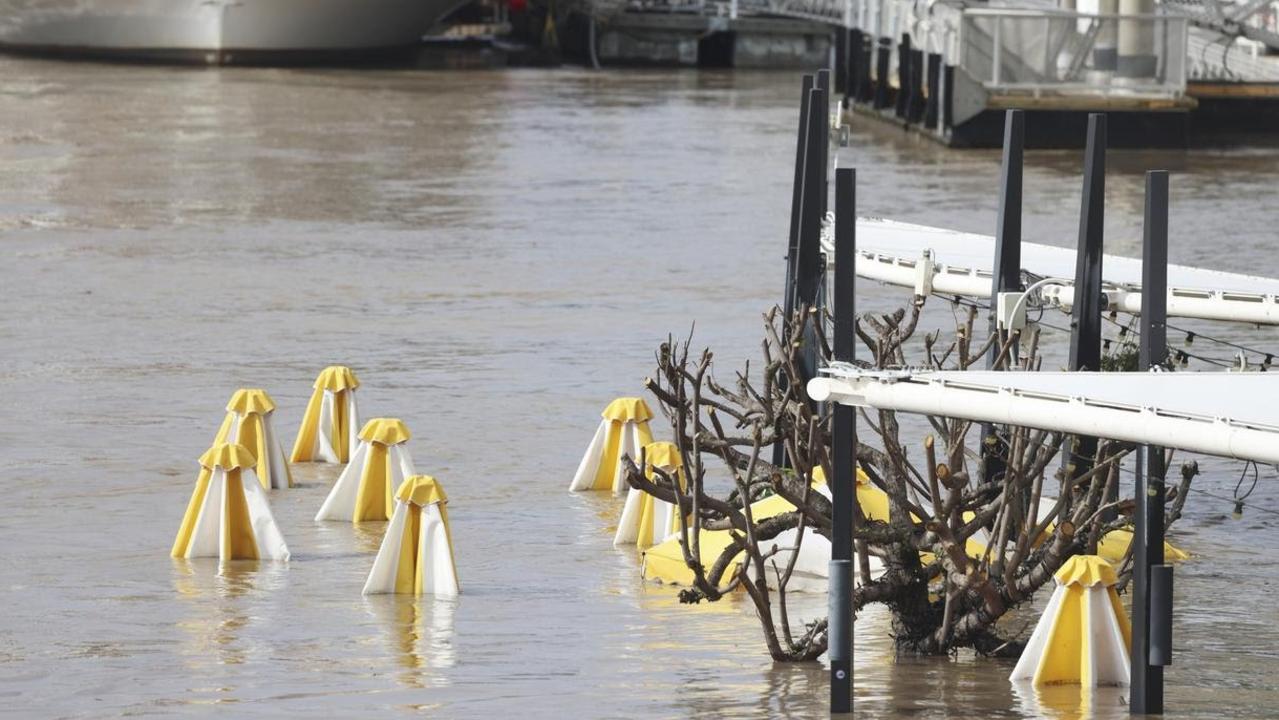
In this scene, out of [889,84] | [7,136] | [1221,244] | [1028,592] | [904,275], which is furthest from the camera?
[889,84]

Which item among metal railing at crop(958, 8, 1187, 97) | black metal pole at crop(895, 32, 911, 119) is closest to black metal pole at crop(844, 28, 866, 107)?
black metal pole at crop(895, 32, 911, 119)

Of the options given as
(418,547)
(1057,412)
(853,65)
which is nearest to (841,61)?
(853,65)

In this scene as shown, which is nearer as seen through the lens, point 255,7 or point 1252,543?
point 1252,543

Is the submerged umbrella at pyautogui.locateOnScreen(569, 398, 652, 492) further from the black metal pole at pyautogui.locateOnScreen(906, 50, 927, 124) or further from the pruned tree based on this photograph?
the black metal pole at pyautogui.locateOnScreen(906, 50, 927, 124)

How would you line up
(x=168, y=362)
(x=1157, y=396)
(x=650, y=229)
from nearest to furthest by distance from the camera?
(x=1157, y=396) < (x=168, y=362) < (x=650, y=229)

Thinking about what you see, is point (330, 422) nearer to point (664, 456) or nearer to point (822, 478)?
point (664, 456)

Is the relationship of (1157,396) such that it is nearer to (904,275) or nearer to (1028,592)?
(1028,592)

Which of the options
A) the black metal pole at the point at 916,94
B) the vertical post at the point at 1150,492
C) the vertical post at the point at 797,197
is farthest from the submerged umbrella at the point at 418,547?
the black metal pole at the point at 916,94

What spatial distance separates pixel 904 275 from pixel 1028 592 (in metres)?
2.80

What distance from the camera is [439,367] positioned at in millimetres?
17219

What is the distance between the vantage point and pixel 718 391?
1060cm

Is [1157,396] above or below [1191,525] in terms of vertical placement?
above

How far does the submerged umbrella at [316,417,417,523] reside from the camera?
40.6 ft

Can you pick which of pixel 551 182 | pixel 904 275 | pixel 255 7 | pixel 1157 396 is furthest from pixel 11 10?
pixel 1157 396
